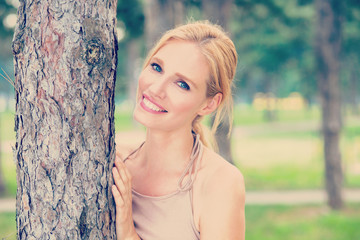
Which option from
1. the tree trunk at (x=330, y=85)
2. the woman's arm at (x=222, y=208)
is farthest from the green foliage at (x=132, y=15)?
the woman's arm at (x=222, y=208)

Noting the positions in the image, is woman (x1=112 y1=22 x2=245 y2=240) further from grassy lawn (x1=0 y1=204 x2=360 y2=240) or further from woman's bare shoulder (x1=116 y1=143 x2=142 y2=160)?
grassy lawn (x1=0 y1=204 x2=360 y2=240)

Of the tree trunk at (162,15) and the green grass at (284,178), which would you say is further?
the green grass at (284,178)

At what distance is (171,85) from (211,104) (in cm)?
30

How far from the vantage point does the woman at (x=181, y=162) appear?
2.13 metres

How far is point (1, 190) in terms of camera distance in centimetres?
1113

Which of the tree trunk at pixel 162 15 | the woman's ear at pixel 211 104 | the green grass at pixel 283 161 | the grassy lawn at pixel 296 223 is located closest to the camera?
the woman's ear at pixel 211 104

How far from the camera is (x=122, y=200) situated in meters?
2.05

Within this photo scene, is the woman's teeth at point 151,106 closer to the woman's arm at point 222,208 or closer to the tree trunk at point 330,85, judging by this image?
the woman's arm at point 222,208

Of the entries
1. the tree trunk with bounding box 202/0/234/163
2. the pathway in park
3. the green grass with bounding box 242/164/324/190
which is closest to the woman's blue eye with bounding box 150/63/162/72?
the tree trunk with bounding box 202/0/234/163

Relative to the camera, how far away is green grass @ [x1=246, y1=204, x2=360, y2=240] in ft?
25.7

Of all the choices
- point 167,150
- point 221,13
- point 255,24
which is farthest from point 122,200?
point 255,24

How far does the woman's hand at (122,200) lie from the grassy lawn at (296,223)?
5692 mm

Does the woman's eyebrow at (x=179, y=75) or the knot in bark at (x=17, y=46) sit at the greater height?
the knot in bark at (x=17, y=46)

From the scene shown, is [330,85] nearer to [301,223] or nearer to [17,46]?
[301,223]
